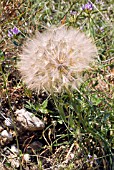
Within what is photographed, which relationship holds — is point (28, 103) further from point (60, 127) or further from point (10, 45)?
point (10, 45)

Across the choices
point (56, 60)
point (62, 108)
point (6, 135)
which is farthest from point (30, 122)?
point (56, 60)

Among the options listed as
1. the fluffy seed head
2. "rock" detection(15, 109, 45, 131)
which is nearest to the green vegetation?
"rock" detection(15, 109, 45, 131)

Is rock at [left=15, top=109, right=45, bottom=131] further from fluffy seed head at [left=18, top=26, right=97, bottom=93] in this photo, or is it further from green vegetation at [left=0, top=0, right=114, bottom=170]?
fluffy seed head at [left=18, top=26, right=97, bottom=93]

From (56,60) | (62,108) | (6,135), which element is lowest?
(6,135)

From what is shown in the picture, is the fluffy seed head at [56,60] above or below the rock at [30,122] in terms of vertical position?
above

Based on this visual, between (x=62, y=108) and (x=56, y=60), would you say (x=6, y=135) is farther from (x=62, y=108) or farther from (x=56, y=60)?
(x=56, y=60)

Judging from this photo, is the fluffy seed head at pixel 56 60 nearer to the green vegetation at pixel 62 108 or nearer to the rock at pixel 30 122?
the green vegetation at pixel 62 108

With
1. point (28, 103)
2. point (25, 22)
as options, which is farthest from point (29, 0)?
point (28, 103)

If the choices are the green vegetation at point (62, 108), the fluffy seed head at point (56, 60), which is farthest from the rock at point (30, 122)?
the fluffy seed head at point (56, 60)
